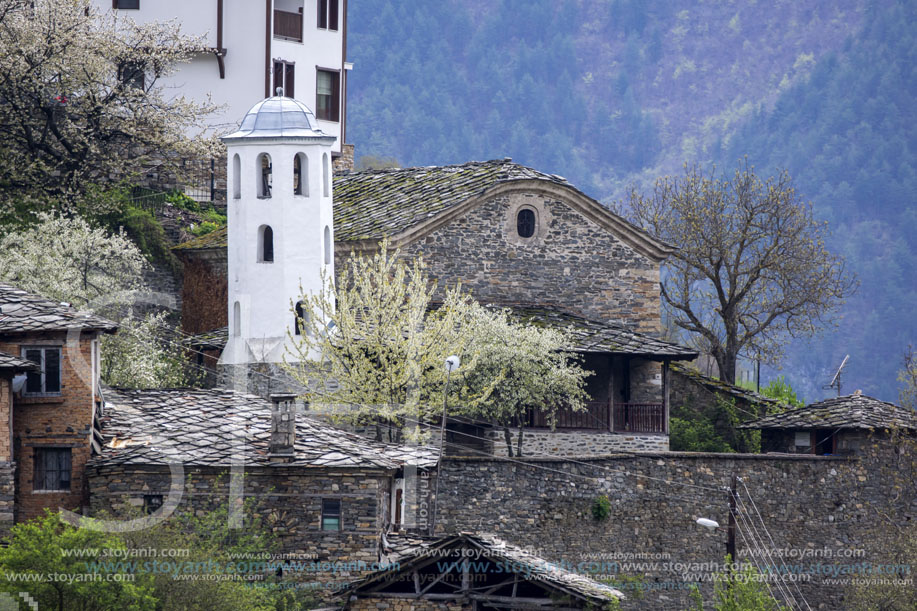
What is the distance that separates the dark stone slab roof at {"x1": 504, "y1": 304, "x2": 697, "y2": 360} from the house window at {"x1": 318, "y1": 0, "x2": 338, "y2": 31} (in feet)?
60.9

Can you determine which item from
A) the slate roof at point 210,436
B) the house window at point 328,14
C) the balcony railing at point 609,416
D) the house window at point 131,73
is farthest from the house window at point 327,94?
the slate roof at point 210,436

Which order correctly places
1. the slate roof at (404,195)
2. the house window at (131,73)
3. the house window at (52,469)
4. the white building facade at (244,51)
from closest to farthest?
the house window at (52,469), the slate roof at (404,195), the house window at (131,73), the white building facade at (244,51)

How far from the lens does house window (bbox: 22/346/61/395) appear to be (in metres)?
31.7

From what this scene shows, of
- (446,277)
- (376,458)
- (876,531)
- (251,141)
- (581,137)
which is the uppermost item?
(581,137)

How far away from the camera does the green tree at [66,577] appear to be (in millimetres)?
27047

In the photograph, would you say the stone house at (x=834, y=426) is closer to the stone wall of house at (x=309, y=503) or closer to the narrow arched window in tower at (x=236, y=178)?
the narrow arched window in tower at (x=236, y=178)

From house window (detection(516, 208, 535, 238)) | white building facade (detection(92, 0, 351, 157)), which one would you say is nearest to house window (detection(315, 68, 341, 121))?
white building facade (detection(92, 0, 351, 157))

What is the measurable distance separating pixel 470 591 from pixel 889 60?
499ft

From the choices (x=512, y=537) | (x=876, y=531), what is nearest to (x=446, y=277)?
(x=512, y=537)

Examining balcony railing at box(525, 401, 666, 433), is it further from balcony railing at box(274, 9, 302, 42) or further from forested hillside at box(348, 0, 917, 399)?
forested hillside at box(348, 0, 917, 399)

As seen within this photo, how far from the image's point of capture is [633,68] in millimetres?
188875

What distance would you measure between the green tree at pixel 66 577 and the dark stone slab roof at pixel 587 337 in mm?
15452

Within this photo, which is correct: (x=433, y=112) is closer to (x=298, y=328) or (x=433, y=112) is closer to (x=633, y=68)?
(x=633, y=68)

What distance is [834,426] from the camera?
42375 millimetres
